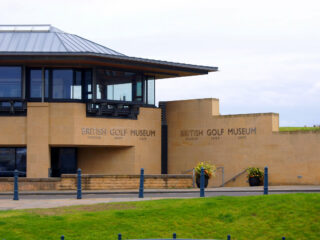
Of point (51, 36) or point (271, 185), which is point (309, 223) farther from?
point (51, 36)

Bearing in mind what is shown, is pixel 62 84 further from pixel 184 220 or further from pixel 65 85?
pixel 184 220

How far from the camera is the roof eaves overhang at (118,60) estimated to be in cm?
3438

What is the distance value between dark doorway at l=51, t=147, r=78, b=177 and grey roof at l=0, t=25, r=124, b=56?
6124 millimetres

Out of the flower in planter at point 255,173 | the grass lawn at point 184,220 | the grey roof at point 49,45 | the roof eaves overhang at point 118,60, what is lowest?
the grass lawn at point 184,220

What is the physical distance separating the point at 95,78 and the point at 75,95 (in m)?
1.51

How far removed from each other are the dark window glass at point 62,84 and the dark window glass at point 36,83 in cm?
75

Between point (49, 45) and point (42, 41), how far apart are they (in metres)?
1.23

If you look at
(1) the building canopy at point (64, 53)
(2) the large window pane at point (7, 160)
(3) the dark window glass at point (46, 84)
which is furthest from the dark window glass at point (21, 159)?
(1) the building canopy at point (64, 53)

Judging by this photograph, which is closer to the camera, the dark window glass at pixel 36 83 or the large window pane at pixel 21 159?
the dark window glass at pixel 36 83

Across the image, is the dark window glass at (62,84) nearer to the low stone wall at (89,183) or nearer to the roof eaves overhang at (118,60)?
the roof eaves overhang at (118,60)

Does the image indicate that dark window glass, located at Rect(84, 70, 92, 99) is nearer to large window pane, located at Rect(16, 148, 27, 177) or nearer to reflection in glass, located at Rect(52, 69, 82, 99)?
reflection in glass, located at Rect(52, 69, 82, 99)

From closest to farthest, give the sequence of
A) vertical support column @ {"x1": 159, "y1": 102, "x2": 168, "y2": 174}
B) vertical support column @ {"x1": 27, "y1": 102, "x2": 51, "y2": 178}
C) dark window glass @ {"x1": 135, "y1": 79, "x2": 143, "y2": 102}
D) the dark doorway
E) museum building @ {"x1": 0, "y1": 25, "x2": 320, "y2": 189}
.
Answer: museum building @ {"x1": 0, "y1": 25, "x2": 320, "y2": 189} → vertical support column @ {"x1": 27, "y1": 102, "x2": 51, "y2": 178} → dark window glass @ {"x1": 135, "y1": 79, "x2": 143, "y2": 102} → the dark doorway → vertical support column @ {"x1": 159, "y1": 102, "x2": 168, "y2": 174}

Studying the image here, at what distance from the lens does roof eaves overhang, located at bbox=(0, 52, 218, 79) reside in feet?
113

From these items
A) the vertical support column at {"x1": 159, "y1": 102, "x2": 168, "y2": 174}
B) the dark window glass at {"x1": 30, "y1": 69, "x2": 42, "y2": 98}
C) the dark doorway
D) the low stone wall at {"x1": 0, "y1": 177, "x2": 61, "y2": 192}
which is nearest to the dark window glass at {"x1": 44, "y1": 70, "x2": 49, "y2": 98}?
the dark window glass at {"x1": 30, "y1": 69, "x2": 42, "y2": 98}
